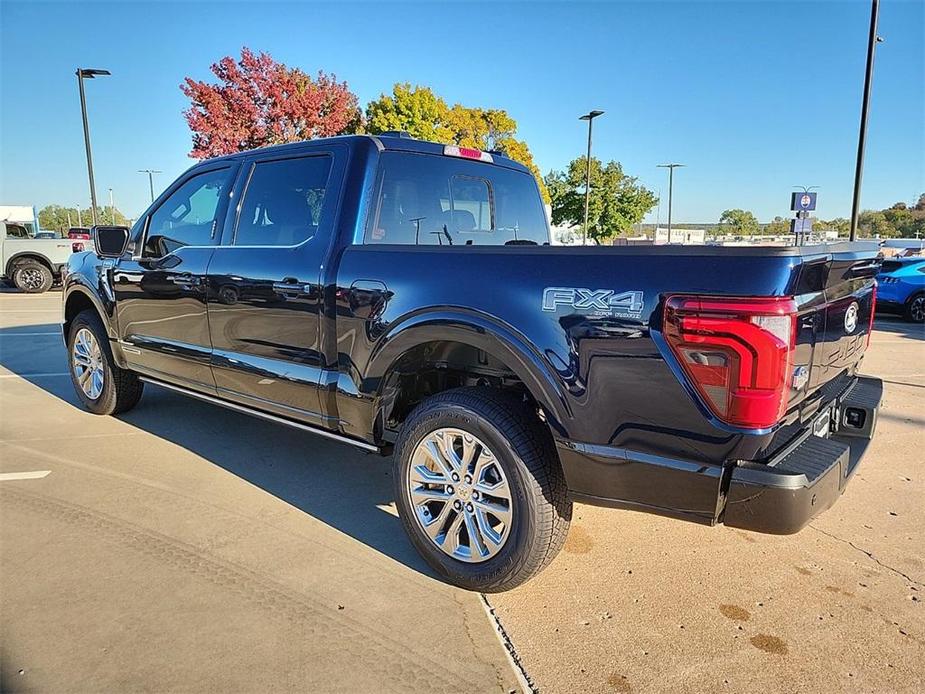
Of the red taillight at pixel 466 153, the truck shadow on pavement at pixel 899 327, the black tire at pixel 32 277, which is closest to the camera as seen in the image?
the red taillight at pixel 466 153

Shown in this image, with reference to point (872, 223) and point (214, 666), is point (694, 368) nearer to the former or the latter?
point (214, 666)

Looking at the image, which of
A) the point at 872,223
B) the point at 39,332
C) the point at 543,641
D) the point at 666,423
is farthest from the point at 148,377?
the point at 872,223

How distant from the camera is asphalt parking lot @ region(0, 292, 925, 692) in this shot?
2230 mm

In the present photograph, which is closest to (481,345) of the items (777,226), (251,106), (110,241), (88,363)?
(110,241)

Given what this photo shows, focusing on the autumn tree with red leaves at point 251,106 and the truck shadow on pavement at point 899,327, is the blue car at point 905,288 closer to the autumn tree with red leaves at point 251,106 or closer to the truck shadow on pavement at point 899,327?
the truck shadow on pavement at point 899,327

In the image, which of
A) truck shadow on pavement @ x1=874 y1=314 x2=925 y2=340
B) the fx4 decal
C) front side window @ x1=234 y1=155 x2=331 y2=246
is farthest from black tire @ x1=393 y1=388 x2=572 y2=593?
truck shadow on pavement @ x1=874 y1=314 x2=925 y2=340

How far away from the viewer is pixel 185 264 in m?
4.02

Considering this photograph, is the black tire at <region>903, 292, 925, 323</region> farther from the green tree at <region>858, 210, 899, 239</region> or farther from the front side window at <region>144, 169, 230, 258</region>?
the green tree at <region>858, 210, 899, 239</region>

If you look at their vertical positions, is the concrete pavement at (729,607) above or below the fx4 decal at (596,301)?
below

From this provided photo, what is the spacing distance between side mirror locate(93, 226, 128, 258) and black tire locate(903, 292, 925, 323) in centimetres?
1338

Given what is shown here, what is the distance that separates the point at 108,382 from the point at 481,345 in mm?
3965

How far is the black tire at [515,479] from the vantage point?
248 cm

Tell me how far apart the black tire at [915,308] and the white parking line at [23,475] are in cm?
1398

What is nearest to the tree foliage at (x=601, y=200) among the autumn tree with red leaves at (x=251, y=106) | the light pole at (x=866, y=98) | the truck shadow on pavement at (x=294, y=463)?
the autumn tree with red leaves at (x=251, y=106)
